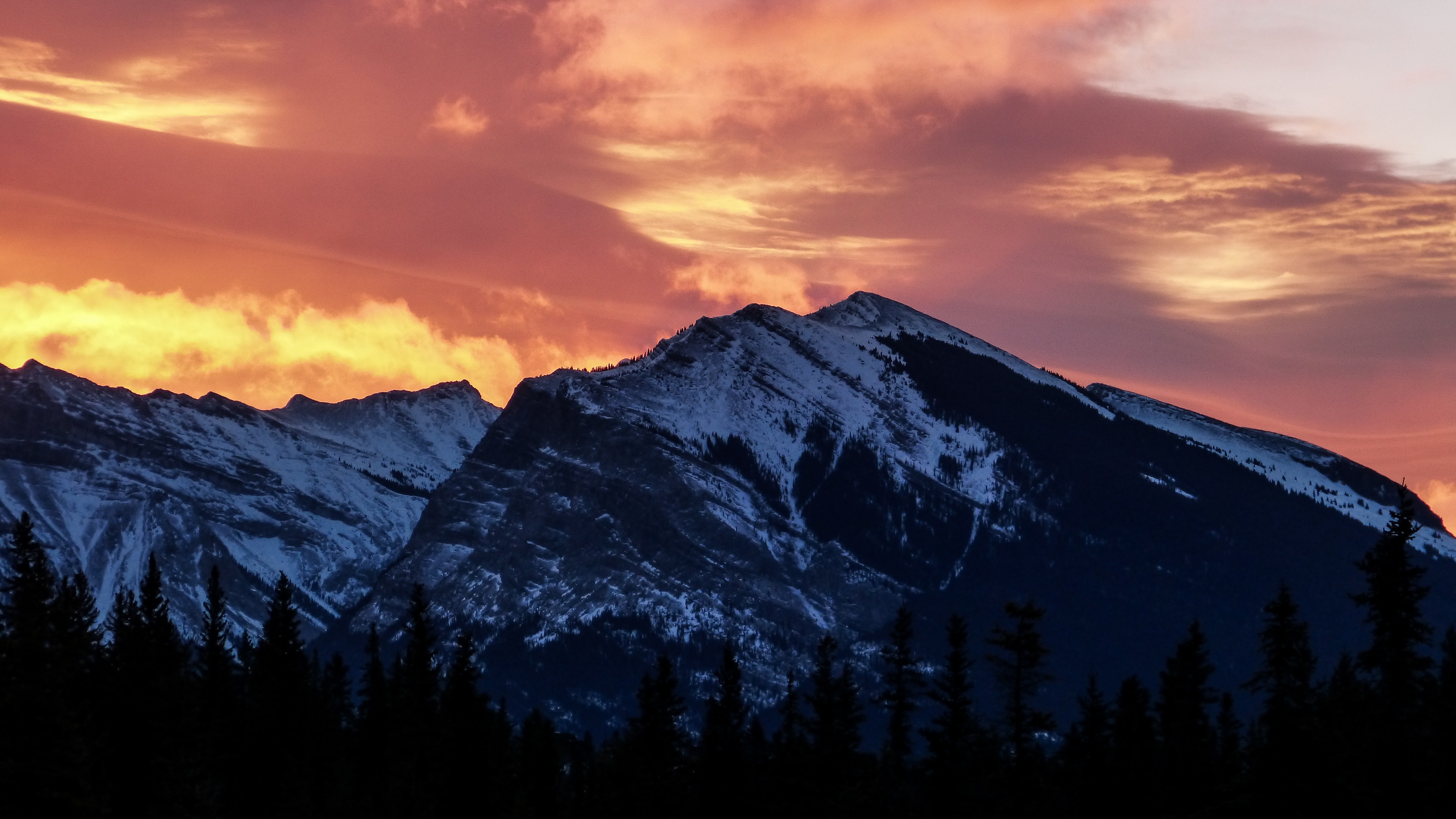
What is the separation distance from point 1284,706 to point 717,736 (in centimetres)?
4348

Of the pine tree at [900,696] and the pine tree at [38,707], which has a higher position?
the pine tree at [900,696]

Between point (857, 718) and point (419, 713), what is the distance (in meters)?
33.8

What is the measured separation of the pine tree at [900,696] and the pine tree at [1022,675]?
1068cm

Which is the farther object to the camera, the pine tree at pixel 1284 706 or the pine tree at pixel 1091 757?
the pine tree at pixel 1091 757

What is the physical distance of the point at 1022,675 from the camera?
10444 cm

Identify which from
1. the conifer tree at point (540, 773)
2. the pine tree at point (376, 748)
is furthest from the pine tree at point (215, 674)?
the conifer tree at point (540, 773)

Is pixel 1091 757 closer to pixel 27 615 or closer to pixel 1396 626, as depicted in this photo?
pixel 1396 626

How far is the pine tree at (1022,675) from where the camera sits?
103000 mm

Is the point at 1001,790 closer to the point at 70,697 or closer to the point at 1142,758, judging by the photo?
the point at 1142,758

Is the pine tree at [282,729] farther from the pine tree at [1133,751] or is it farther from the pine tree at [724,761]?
the pine tree at [1133,751]

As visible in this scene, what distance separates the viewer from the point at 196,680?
128m

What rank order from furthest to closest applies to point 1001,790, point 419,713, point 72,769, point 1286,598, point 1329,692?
point 419,713
point 1329,692
point 1001,790
point 1286,598
point 72,769

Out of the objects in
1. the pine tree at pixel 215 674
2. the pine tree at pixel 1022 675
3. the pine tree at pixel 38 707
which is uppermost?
the pine tree at pixel 215 674

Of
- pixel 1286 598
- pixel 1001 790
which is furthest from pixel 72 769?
pixel 1286 598
